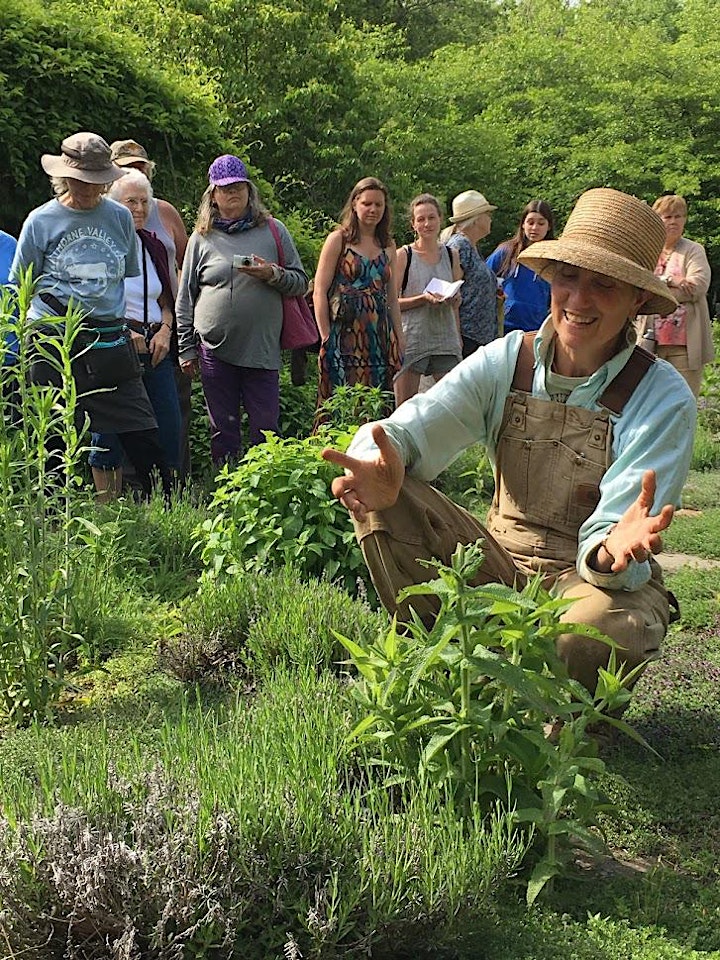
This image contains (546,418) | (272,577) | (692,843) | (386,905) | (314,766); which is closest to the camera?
(386,905)

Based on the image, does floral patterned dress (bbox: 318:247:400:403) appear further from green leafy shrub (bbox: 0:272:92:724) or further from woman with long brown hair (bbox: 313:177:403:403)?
green leafy shrub (bbox: 0:272:92:724)

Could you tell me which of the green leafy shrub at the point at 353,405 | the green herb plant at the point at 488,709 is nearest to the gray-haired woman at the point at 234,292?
the green leafy shrub at the point at 353,405

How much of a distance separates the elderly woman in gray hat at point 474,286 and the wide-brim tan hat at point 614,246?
4.92m

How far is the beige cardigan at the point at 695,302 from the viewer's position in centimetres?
860

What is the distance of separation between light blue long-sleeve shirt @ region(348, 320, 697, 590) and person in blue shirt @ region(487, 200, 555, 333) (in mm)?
5366

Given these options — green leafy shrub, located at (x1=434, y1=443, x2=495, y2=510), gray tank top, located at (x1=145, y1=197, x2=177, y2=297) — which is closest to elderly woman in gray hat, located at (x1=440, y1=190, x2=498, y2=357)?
green leafy shrub, located at (x1=434, y1=443, x2=495, y2=510)

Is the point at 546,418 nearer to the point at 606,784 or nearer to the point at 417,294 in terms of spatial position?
the point at 606,784

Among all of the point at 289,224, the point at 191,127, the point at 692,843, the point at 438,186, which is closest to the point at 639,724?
the point at 692,843

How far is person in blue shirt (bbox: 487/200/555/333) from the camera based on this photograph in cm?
872

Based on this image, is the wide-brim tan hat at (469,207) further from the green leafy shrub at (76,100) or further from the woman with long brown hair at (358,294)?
the green leafy shrub at (76,100)

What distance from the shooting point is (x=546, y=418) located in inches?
138

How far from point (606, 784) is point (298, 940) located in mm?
1228

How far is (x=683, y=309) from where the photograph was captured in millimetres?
8594

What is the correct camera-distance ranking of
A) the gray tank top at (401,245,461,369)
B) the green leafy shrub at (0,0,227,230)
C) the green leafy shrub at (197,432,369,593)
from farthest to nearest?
the green leafy shrub at (0,0,227,230) < the gray tank top at (401,245,461,369) < the green leafy shrub at (197,432,369,593)
